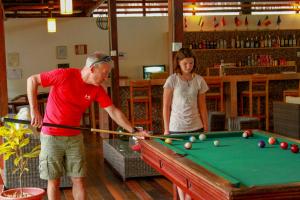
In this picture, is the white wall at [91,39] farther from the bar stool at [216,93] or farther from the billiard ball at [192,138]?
the billiard ball at [192,138]

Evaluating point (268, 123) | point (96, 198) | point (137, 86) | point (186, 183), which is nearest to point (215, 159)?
point (186, 183)

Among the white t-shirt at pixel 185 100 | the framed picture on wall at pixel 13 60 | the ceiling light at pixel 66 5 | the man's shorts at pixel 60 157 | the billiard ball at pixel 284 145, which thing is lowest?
the man's shorts at pixel 60 157

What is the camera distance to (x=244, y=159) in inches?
125

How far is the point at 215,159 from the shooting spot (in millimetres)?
3197

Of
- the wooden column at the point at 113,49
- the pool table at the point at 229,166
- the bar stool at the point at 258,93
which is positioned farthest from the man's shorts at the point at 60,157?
the bar stool at the point at 258,93

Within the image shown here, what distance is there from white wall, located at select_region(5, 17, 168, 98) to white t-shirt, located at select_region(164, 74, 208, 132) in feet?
29.4

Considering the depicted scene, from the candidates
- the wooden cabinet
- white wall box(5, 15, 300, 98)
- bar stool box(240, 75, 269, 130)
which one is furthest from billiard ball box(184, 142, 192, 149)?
white wall box(5, 15, 300, 98)

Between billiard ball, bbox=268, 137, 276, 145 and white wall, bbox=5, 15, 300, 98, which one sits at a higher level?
white wall, bbox=5, 15, 300, 98

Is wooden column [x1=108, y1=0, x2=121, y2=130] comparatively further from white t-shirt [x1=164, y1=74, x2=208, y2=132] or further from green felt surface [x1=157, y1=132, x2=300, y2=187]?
green felt surface [x1=157, y1=132, x2=300, y2=187]

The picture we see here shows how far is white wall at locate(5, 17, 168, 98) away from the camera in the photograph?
12828mm

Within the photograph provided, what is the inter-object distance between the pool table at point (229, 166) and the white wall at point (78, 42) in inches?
370

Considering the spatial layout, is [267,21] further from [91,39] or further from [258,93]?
[91,39]

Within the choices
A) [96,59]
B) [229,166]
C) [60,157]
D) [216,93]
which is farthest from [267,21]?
[229,166]

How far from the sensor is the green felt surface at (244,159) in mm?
2623
